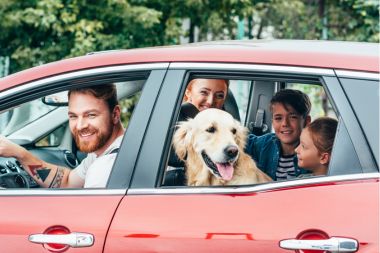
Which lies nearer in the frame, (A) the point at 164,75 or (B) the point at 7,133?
(A) the point at 164,75

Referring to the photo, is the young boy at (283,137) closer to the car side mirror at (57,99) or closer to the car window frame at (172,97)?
the car window frame at (172,97)

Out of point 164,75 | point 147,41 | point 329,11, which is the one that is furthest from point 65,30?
point 164,75

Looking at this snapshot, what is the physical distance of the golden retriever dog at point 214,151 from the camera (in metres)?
3.36

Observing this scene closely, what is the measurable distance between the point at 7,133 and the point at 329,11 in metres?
13.6

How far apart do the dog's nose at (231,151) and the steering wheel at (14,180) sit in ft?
2.91

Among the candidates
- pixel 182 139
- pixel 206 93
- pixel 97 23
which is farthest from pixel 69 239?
pixel 97 23

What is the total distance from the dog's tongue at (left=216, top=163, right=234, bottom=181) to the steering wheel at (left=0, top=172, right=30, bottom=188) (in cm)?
87

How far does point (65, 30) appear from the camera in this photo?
1380 centimetres

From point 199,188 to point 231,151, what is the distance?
0.26 m

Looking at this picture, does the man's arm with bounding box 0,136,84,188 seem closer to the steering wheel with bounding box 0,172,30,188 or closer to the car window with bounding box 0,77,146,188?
the steering wheel with bounding box 0,172,30,188

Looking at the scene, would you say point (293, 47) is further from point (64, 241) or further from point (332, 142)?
point (64, 241)

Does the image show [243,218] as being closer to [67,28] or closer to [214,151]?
[214,151]

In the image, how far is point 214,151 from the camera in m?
3.47

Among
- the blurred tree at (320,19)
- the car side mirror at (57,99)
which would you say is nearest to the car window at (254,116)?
the car side mirror at (57,99)
